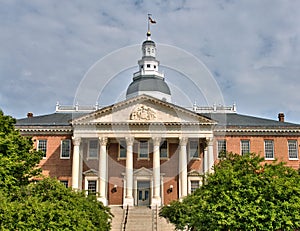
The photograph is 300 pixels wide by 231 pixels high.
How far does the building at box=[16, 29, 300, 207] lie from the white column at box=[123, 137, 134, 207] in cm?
10

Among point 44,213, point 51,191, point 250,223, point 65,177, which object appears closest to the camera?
point 44,213

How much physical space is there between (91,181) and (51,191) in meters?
24.3

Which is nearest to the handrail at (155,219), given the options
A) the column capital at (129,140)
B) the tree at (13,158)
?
the column capital at (129,140)

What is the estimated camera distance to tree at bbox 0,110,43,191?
26.4m

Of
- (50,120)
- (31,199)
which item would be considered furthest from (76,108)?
(31,199)

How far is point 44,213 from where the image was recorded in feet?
63.8

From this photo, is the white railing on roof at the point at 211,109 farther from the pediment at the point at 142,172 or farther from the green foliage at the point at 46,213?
the green foliage at the point at 46,213

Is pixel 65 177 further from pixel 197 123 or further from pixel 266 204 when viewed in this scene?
pixel 266 204

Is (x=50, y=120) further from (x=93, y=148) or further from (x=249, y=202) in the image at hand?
(x=249, y=202)

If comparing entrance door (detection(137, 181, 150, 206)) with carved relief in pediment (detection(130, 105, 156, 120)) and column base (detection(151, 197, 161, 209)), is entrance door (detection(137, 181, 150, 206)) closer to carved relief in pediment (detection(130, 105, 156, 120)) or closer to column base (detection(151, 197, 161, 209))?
column base (detection(151, 197, 161, 209))

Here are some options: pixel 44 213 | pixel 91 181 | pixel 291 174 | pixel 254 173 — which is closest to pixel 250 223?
pixel 254 173

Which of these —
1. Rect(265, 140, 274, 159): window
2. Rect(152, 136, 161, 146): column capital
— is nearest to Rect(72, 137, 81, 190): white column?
Rect(152, 136, 161, 146): column capital

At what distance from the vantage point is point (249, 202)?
70.5 ft

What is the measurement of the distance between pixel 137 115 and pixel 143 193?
28.0ft
